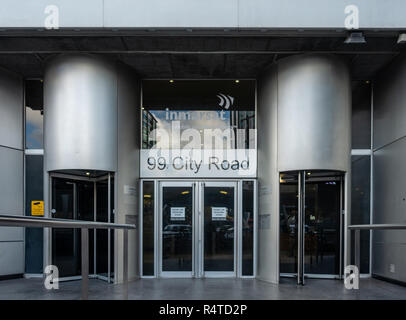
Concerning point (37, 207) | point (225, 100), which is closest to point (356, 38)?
point (225, 100)

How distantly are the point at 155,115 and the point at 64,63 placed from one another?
214 cm

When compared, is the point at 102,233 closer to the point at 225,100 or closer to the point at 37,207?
the point at 37,207

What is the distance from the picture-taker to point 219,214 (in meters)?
7.59

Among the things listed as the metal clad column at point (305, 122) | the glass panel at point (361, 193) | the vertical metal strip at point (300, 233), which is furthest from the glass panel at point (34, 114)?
the glass panel at point (361, 193)

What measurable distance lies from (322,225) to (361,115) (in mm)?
2527

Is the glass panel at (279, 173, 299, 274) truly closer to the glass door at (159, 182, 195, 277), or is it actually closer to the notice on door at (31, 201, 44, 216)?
the glass door at (159, 182, 195, 277)

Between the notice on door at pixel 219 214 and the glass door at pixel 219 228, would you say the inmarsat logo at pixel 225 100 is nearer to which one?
the glass door at pixel 219 228

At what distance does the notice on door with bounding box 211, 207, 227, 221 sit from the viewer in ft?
24.9

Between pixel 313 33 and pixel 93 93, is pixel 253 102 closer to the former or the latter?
pixel 313 33

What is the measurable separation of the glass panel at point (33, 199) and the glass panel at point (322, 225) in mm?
5557

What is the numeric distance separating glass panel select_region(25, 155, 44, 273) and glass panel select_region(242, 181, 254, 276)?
13.7ft

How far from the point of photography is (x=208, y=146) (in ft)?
25.6

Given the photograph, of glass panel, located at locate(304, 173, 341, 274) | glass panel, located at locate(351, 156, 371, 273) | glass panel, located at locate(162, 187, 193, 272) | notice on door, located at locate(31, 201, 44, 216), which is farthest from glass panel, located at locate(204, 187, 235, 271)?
notice on door, located at locate(31, 201, 44, 216)
